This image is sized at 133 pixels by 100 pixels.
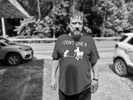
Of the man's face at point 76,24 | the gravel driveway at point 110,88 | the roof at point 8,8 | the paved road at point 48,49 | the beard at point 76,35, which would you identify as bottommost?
the gravel driveway at point 110,88

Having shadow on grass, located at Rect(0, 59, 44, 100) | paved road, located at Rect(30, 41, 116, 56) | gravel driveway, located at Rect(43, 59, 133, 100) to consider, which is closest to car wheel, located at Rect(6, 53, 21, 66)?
shadow on grass, located at Rect(0, 59, 44, 100)

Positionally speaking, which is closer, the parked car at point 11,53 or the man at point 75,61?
the man at point 75,61

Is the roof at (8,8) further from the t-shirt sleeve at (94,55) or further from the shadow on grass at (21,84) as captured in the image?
the shadow on grass at (21,84)

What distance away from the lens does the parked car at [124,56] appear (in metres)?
4.62

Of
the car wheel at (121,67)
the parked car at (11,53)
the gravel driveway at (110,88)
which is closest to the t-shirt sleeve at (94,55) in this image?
the gravel driveway at (110,88)

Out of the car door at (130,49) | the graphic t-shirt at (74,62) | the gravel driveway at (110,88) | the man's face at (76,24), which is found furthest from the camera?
the car door at (130,49)

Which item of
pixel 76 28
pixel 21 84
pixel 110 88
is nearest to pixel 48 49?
pixel 21 84

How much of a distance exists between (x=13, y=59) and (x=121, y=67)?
16.5ft

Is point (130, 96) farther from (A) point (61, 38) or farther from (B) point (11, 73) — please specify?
(B) point (11, 73)

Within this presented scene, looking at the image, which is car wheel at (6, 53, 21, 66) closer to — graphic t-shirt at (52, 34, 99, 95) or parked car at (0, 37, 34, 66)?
parked car at (0, 37, 34, 66)

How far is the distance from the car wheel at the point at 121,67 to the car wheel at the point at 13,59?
465 centimetres

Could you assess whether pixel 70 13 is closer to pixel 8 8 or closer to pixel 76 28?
pixel 8 8

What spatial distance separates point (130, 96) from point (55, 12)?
52.4 ft

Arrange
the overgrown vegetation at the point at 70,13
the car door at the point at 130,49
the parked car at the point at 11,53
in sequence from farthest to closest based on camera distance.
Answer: the overgrown vegetation at the point at 70,13 → the parked car at the point at 11,53 → the car door at the point at 130,49
